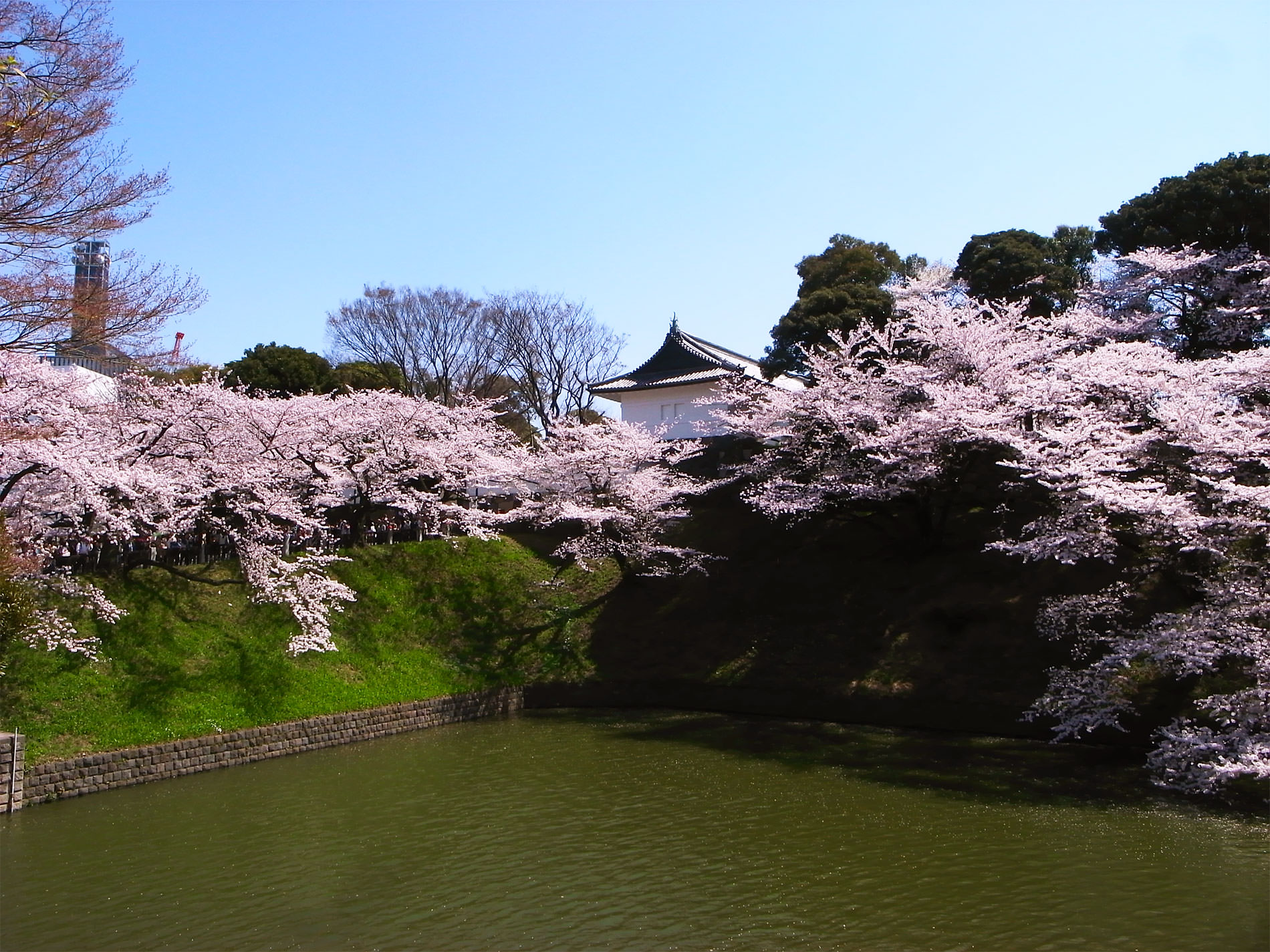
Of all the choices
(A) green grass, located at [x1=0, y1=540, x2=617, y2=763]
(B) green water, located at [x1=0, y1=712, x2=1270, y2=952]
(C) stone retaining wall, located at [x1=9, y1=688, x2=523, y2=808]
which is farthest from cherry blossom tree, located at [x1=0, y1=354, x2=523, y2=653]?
(B) green water, located at [x1=0, y1=712, x2=1270, y2=952]

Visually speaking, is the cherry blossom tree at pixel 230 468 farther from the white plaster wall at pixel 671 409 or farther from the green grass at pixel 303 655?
the white plaster wall at pixel 671 409

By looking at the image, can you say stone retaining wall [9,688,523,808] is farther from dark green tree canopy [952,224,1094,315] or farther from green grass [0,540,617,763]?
dark green tree canopy [952,224,1094,315]

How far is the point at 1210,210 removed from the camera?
2114 centimetres

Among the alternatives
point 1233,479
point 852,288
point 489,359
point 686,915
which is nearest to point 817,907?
point 686,915

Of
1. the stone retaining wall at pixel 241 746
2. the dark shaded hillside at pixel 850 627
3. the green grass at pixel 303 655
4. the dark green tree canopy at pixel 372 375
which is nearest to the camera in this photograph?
the stone retaining wall at pixel 241 746

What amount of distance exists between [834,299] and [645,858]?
657 inches

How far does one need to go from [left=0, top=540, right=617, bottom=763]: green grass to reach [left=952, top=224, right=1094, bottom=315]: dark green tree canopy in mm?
11501

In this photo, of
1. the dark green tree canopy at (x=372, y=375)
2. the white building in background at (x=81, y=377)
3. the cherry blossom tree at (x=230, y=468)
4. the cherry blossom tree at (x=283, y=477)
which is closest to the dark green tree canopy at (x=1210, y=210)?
the cherry blossom tree at (x=283, y=477)

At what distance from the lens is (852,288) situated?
23500mm

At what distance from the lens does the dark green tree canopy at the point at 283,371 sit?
99.2ft

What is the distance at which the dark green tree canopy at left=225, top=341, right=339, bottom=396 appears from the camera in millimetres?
30250

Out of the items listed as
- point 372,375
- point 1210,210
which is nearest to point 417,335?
point 372,375

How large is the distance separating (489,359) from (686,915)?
2957cm

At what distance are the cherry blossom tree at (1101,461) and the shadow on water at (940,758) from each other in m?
0.48
